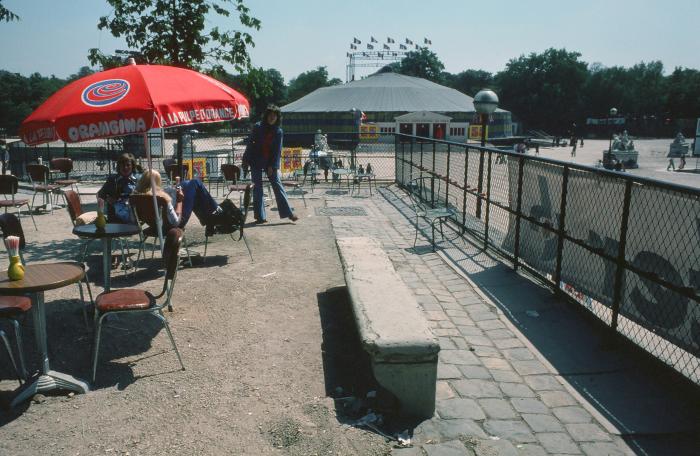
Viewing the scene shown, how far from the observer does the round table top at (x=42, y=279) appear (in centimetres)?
404

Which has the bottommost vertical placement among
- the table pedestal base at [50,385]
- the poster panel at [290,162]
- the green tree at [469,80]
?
the table pedestal base at [50,385]

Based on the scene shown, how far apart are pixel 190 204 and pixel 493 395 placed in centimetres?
500

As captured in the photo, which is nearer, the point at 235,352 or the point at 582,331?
the point at 235,352

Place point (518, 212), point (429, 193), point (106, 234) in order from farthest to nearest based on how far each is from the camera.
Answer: point (429, 193)
point (518, 212)
point (106, 234)

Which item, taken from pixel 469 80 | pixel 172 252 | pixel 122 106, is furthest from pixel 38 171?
pixel 469 80

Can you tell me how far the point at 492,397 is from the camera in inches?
173

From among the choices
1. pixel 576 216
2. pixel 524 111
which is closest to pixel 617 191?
pixel 576 216

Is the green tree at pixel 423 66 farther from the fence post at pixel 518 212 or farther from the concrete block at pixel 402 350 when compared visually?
the concrete block at pixel 402 350

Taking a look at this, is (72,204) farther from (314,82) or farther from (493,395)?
(314,82)

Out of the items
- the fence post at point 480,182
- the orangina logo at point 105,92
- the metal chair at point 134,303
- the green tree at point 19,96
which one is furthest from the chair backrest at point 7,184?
the green tree at point 19,96

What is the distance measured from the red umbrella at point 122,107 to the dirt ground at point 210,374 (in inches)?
79.9

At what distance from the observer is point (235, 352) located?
511 cm

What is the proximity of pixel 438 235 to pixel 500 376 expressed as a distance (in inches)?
228

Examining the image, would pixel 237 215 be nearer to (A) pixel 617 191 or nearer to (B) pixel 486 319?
(B) pixel 486 319
